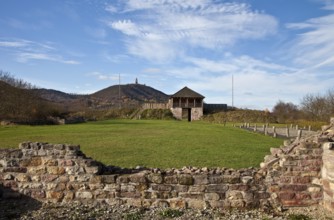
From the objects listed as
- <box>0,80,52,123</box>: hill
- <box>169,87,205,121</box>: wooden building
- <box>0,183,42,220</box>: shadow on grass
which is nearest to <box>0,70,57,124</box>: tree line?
<box>0,80,52,123</box>: hill

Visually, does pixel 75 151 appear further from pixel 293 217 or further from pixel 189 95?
pixel 189 95

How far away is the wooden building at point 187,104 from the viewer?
6781cm

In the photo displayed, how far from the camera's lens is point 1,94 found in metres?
49.0

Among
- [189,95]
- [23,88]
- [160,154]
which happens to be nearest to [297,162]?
[160,154]

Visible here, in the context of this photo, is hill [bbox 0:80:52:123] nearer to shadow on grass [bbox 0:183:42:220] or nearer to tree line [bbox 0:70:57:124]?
tree line [bbox 0:70:57:124]

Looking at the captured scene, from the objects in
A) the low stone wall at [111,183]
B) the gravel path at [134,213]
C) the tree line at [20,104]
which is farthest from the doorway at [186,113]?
the gravel path at [134,213]

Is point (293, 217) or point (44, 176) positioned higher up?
point (44, 176)

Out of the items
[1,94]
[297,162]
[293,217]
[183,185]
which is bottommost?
[293,217]

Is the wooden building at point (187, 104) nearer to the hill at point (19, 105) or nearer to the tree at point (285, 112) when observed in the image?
the tree at point (285, 112)

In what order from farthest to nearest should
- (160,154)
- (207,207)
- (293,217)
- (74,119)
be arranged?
(74,119) < (160,154) < (207,207) < (293,217)

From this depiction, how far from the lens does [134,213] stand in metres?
6.91

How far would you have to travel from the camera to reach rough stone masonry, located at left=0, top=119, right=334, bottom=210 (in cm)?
725

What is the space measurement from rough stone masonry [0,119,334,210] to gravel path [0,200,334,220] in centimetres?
21

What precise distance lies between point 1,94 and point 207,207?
49207 mm
